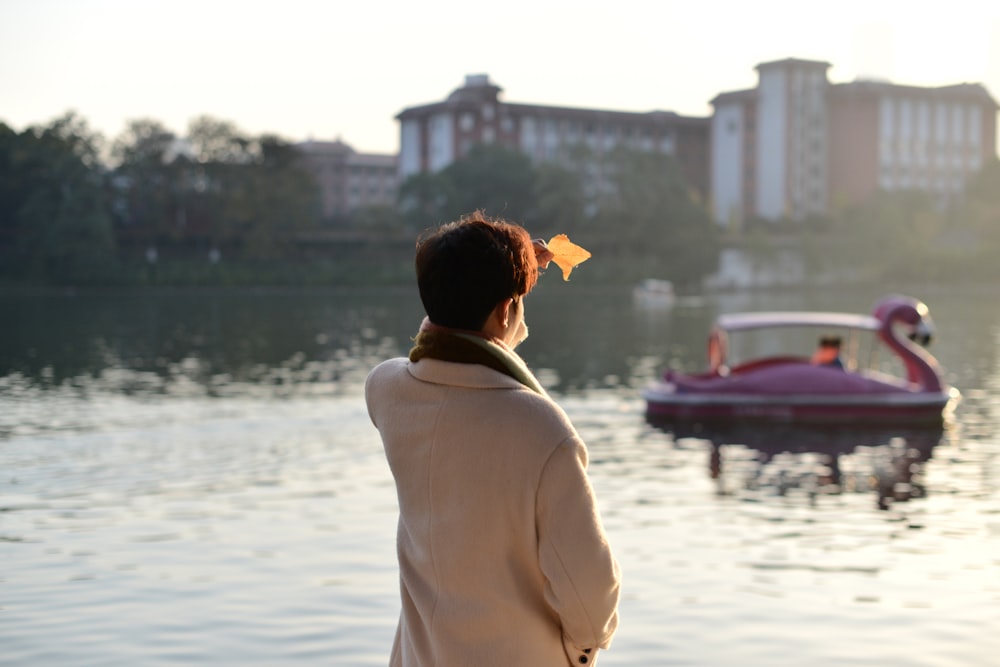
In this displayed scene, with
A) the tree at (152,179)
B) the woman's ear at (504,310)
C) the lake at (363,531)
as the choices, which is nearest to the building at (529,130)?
the tree at (152,179)

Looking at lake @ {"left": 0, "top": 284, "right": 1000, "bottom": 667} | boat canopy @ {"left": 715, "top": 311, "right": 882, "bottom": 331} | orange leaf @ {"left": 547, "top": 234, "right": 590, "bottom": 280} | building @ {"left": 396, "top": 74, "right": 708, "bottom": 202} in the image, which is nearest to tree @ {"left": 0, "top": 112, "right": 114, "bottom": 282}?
building @ {"left": 396, "top": 74, "right": 708, "bottom": 202}

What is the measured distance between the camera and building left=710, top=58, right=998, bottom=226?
3932 inches

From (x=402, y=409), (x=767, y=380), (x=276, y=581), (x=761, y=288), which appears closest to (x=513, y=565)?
(x=402, y=409)

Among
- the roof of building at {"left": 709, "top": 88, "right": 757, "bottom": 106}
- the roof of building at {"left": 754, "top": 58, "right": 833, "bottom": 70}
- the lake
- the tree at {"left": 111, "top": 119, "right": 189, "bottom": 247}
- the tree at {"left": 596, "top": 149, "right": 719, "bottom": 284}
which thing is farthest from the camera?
the roof of building at {"left": 709, "top": 88, "right": 757, "bottom": 106}

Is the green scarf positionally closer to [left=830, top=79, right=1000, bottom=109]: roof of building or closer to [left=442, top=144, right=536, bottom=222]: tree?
[left=442, top=144, right=536, bottom=222]: tree

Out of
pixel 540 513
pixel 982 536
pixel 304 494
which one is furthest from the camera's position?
pixel 304 494

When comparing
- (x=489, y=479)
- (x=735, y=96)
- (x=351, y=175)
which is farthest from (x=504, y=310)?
(x=351, y=175)

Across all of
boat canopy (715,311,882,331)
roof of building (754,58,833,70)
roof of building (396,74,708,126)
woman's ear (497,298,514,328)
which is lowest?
boat canopy (715,311,882,331)

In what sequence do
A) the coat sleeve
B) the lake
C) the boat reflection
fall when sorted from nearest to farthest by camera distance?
the coat sleeve → the lake → the boat reflection

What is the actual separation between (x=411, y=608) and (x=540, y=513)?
47cm

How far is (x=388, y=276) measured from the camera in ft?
283

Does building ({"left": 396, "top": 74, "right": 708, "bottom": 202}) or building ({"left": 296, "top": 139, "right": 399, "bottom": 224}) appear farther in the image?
building ({"left": 296, "top": 139, "right": 399, "bottom": 224})

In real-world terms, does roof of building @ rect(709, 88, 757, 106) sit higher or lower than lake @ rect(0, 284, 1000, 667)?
higher

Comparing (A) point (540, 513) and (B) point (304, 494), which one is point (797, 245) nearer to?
(B) point (304, 494)
